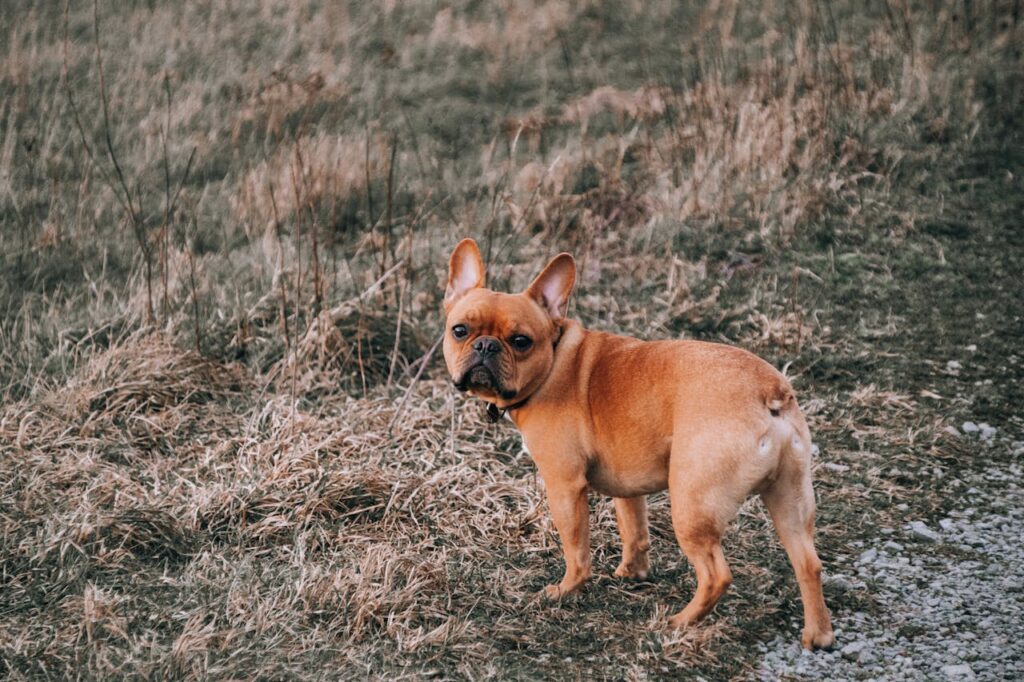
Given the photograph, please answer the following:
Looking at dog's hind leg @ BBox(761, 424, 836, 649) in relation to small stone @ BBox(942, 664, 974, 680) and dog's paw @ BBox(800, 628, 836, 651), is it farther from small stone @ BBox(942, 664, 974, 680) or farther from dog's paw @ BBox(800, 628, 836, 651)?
small stone @ BBox(942, 664, 974, 680)

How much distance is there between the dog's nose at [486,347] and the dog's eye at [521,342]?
115 mm

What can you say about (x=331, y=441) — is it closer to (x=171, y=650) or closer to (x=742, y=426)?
(x=171, y=650)

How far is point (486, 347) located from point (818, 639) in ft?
5.56

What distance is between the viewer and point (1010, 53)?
30.4 ft

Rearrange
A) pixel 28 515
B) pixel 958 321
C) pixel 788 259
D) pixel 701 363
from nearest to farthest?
pixel 701 363 → pixel 28 515 → pixel 958 321 → pixel 788 259

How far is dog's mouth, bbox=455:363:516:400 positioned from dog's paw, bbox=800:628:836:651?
1.46 m

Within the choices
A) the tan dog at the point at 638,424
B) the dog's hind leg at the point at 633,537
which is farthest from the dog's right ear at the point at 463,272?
the dog's hind leg at the point at 633,537

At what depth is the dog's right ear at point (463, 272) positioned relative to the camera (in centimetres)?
450

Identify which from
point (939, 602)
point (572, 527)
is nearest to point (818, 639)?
point (939, 602)

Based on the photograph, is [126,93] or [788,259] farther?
[126,93]

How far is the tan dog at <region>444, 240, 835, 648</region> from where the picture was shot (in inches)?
141

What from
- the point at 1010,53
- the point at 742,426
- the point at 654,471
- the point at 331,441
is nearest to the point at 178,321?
the point at 331,441

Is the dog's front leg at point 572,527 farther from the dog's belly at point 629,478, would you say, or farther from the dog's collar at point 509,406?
the dog's collar at point 509,406

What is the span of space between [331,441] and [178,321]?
5.51ft
